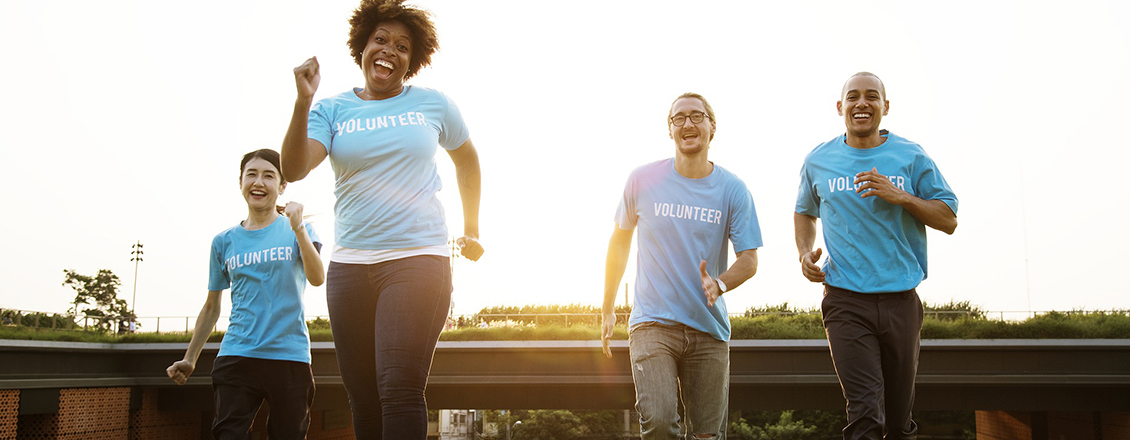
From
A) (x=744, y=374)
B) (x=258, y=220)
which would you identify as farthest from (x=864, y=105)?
(x=744, y=374)

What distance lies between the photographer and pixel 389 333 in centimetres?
329

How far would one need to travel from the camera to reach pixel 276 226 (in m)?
5.41

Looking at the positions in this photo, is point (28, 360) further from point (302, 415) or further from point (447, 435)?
point (447, 435)

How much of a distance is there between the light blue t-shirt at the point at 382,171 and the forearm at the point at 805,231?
2161 mm

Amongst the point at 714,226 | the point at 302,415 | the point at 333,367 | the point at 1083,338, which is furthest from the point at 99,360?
the point at 1083,338

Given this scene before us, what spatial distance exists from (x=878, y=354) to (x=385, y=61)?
2824 mm

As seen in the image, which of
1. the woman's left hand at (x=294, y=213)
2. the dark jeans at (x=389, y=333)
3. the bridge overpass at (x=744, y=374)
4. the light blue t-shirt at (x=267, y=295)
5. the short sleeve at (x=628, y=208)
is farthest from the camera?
the bridge overpass at (x=744, y=374)

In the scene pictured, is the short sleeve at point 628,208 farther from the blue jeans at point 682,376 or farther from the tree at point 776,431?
the tree at point 776,431

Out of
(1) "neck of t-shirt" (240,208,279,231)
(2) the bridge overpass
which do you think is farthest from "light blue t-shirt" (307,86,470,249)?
(2) the bridge overpass

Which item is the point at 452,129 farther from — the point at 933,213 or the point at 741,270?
the point at 933,213

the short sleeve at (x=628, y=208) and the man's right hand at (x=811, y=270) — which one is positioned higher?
the short sleeve at (x=628, y=208)

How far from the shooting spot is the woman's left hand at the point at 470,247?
12.5ft

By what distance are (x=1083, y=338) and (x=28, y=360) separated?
29792mm

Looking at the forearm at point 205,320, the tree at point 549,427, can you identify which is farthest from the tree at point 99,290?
the forearm at point 205,320
